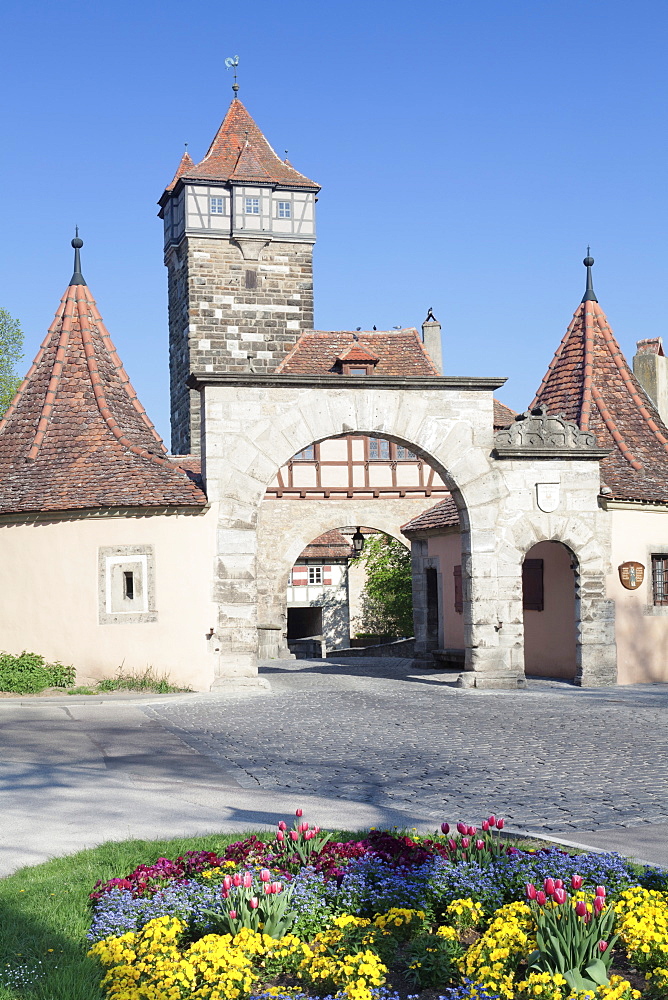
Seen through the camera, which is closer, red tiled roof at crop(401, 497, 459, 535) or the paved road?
the paved road

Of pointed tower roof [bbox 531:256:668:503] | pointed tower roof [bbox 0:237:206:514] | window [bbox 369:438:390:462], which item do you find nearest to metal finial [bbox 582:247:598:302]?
pointed tower roof [bbox 531:256:668:503]

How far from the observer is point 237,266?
39.6 meters

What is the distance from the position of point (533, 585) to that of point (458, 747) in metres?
10.2

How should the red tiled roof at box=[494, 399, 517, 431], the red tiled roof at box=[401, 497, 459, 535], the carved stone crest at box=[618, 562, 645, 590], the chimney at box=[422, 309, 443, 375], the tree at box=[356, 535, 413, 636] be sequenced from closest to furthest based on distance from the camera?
→ the carved stone crest at box=[618, 562, 645, 590], the red tiled roof at box=[401, 497, 459, 535], the red tiled roof at box=[494, 399, 517, 431], the tree at box=[356, 535, 413, 636], the chimney at box=[422, 309, 443, 375]

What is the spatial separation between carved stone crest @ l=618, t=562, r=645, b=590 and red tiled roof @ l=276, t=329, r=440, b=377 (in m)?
16.6

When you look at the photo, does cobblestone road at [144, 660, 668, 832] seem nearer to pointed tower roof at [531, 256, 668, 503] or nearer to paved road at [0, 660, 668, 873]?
paved road at [0, 660, 668, 873]

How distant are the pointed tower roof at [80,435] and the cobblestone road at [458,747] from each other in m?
3.67

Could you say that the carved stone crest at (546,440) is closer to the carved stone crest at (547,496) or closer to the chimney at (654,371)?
the carved stone crest at (547,496)

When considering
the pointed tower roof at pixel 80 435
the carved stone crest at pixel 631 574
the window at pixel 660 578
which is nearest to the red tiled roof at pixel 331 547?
the pointed tower roof at pixel 80 435

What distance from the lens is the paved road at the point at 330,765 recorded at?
718cm

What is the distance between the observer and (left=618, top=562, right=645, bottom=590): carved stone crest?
60.7ft

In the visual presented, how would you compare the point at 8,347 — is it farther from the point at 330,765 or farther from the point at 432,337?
the point at 330,765

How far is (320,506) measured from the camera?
35.7m

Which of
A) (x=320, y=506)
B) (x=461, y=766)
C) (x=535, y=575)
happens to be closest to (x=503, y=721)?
(x=461, y=766)
